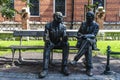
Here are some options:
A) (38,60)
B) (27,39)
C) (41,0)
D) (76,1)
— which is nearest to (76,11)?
(76,1)

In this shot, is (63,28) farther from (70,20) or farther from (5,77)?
(70,20)

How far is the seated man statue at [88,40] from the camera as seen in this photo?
917 cm

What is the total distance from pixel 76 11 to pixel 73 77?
1753cm

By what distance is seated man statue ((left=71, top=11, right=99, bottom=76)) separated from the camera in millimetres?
9172

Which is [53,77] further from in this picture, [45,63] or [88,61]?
[88,61]

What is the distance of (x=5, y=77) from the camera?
8719 mm

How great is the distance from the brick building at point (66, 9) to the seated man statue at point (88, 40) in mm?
15926

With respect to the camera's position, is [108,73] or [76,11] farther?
[76,11]

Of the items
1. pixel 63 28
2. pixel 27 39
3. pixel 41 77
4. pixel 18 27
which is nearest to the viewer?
pixel 41 77

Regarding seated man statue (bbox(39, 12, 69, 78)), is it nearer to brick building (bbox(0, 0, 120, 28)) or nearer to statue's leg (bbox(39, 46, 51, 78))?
statue's leg (bbox(39, 46, 51, 78))

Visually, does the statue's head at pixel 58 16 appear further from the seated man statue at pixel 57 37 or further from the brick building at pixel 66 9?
the brick building at pixel 66 9

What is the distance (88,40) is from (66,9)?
16740 mm

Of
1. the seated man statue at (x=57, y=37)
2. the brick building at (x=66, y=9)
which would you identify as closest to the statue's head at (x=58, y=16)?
the seated man statue at (x=57, y=37)

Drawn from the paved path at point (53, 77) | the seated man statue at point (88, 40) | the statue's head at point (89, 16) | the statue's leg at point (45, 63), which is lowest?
the paved path at point (53, 77)
